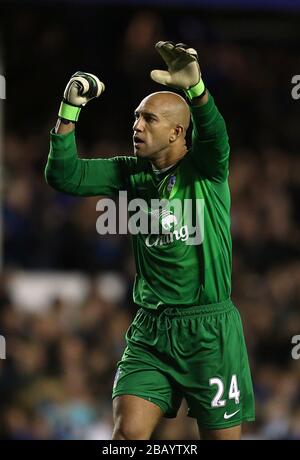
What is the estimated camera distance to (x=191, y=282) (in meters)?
4.67

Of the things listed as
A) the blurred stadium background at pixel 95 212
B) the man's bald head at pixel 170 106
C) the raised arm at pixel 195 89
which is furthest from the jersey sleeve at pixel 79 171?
the blurred stadium background at pixel 95 212

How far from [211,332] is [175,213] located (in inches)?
22.3

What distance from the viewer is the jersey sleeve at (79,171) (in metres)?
4.62

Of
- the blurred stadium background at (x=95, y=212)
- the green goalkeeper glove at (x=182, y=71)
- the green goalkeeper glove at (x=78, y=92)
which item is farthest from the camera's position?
the blurred stadium background at (x=95, y=212)

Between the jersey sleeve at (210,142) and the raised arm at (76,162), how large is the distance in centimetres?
43

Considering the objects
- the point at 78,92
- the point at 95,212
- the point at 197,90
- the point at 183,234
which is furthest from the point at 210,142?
the point at 95,212

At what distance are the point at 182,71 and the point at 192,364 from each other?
132 centimetres

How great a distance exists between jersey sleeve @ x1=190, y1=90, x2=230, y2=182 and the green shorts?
24.5 inches

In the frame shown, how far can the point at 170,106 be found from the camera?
4.64 metres

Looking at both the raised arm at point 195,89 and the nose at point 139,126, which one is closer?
the raised arm at point 195,89

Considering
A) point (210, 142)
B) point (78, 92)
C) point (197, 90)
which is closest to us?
point (197, 90)

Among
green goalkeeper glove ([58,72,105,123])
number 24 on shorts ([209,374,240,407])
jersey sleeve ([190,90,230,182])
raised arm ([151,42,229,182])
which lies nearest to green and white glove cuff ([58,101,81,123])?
green goalkeeper glove ([58,72,105,123])

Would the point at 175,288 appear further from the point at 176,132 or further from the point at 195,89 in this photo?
the point at 195,89

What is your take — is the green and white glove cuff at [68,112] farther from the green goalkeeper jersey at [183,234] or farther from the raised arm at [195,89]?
the raised arm at [195,89]
